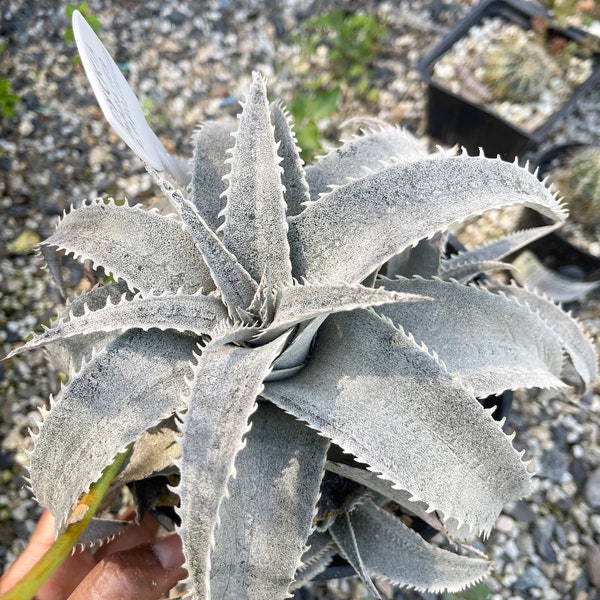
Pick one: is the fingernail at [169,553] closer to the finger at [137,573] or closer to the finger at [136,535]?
the finger at [137,573]

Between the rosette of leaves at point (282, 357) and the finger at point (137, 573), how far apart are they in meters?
0.23

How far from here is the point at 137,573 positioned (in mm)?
1099

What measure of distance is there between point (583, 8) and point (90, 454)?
256 centimetres

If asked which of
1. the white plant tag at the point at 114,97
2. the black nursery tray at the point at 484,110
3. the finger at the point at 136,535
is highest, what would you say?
the white plant tag at the point at 114,97

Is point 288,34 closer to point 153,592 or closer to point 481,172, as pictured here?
point 481,172

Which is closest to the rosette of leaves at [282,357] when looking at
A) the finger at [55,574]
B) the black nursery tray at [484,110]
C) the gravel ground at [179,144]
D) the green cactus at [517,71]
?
the finger at [55,574]

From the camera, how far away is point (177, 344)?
851 millimetres

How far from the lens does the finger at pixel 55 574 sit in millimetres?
1156

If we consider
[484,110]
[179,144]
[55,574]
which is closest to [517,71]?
[484,110]

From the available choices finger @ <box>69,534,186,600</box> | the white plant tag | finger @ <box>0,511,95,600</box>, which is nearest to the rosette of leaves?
the white plant tag

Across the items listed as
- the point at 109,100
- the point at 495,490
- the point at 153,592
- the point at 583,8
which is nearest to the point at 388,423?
the point at 495,490

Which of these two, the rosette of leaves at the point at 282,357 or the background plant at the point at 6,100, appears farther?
the background plant at the point at 6,100

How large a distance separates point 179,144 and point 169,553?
148 centimetres

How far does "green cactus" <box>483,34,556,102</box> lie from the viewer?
2059 millimetres
